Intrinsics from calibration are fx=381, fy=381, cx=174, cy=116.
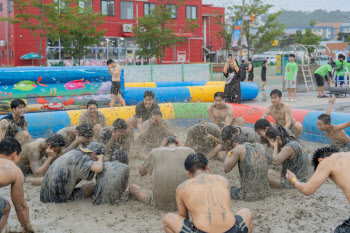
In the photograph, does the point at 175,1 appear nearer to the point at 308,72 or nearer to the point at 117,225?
the point at 308,72

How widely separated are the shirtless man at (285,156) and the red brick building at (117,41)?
22693 mm

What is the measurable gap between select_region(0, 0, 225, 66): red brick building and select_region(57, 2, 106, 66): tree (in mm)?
1428

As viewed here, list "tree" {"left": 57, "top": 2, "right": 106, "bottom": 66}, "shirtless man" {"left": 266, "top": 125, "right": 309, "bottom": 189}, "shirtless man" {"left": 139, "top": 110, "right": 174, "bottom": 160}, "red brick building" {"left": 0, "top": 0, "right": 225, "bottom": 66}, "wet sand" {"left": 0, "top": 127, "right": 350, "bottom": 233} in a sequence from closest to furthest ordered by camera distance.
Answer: "wet sand" {"left": 0, "top": 127, "right": 350, "bottom": 233}
"shirtless man" {"left": 266, "top": 125, "right": 309, "bottom": 189}
"shirtless man" {"left": 139, "top": 110, "right": 174, "bottom": 160}
"tree" {"left": 57, "top": 2, "right": 106, "bottom": 66}
"red brick building" {"left": 0, "top": 0, "right": 225, "bottom": 66}

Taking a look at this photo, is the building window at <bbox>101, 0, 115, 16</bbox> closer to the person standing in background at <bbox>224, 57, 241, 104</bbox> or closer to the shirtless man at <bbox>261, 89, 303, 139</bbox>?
the person standing in background at <bbox>224, 57, 241, 104</bbox>

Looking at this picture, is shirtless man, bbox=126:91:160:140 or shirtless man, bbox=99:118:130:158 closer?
shirtless man, bbox=99:118:130:158

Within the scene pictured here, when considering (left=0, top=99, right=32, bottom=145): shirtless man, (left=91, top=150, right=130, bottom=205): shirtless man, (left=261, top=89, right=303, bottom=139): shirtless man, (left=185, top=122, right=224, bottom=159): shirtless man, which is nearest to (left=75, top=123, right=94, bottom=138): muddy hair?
(left=91, top=150, right=130, bottom=205): shirtless man

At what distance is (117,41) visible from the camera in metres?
32.5

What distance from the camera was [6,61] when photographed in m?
30.2

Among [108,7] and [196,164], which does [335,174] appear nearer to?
[196,164]

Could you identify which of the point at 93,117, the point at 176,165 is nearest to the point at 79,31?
the point at 93,117

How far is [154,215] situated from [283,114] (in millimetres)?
4030

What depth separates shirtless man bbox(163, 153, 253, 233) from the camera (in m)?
2.98

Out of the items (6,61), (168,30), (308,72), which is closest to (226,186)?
(308,72)

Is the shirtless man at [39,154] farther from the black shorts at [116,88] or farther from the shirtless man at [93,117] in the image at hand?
the black shorts at [116,88]
